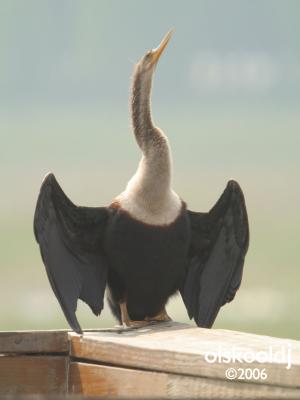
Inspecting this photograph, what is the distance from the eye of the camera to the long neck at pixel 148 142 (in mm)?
4695

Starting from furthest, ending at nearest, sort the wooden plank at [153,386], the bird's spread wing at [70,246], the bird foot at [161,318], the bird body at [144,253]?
the bird foot at [161,318] < the bird body at [144,253] < the bird's spread wing at [70,246] < the wooden plank at [153,386]

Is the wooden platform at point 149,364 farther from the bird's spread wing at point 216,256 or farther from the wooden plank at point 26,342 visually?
the bird's spread wing at point 216,256

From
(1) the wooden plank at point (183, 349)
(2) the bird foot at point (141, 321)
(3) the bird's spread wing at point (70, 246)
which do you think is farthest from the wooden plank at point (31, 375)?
(2) the bird foot at point (141, 321)

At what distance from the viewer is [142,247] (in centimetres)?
463

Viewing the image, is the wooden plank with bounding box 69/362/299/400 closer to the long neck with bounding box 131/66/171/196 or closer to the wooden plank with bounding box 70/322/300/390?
the wooden plank with bounding box 70/322/300/390

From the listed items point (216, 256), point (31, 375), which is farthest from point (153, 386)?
point (216, 256)

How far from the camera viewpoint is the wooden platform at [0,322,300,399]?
310 cm

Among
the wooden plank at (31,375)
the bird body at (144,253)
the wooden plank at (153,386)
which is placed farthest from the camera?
the bird body at (144,253)

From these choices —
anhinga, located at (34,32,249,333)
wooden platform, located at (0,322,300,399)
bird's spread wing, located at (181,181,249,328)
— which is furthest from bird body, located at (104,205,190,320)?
wooden platform, located at (0,322,300,399)

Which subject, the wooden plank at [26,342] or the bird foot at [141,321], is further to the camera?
the bird foot at [141,321]

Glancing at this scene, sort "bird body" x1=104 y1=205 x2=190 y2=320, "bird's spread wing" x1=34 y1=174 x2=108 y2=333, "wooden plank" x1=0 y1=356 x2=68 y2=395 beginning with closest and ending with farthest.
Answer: "wooden plank" x1=0 y1=356 x2=68 y2=395 → "bird's spread wing" x1=34 y1=174 x2=108 y2=333 → "bird body" x1=104 y1=205 x2=190 y2=320

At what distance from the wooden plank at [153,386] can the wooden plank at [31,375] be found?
5cm

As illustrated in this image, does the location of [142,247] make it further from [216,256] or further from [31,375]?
[31,375]

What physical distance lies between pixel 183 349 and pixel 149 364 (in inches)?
5.5
